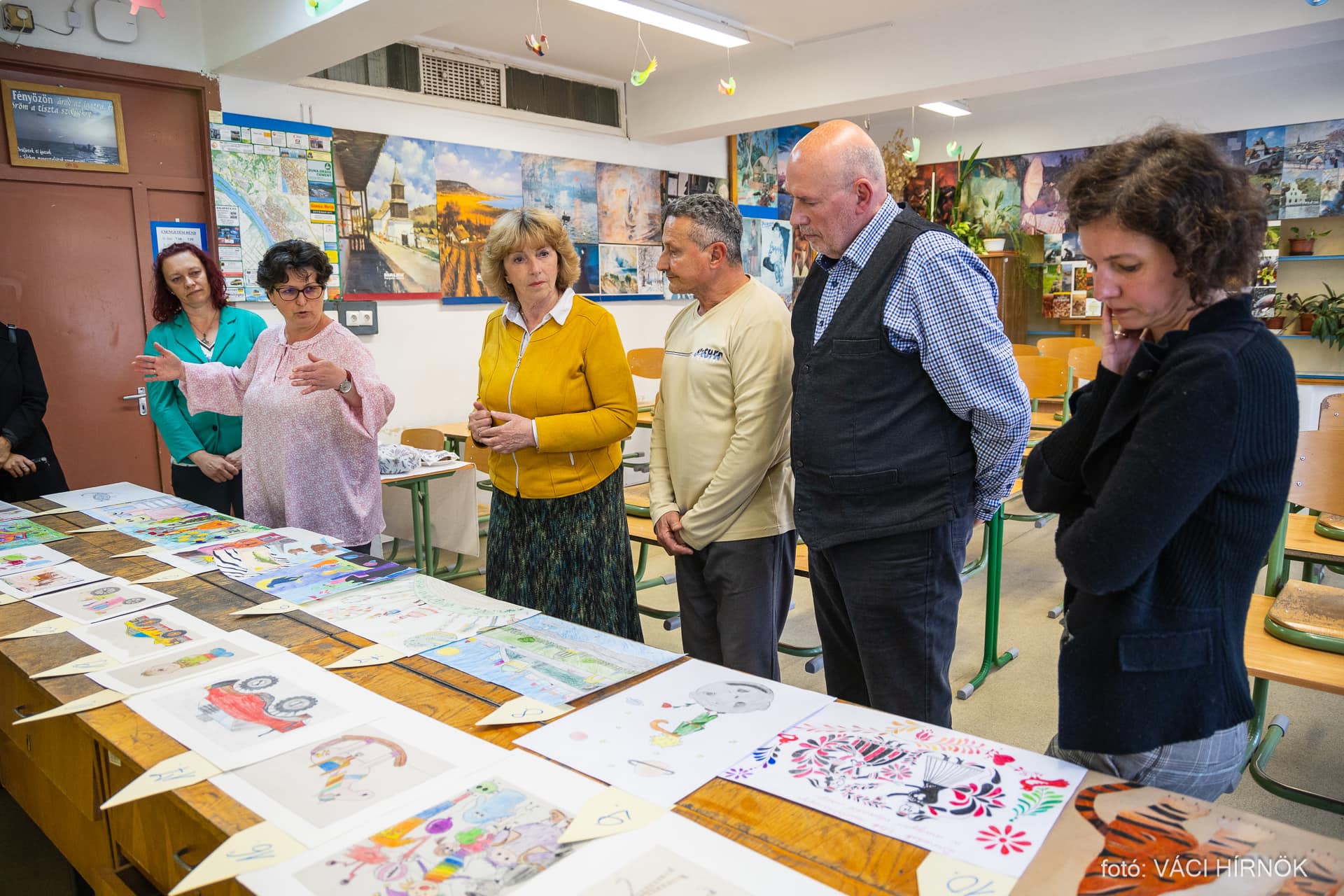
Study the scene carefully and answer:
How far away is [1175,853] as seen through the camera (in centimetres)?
86

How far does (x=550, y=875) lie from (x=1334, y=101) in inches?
319

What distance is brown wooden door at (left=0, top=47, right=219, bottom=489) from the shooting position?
12.8 feet

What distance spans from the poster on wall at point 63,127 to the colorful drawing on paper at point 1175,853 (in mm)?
4735

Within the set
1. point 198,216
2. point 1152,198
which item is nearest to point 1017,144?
point 198,216

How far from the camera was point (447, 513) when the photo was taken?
15.2 feet

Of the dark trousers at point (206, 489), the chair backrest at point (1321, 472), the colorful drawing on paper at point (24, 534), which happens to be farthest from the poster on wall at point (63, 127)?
the chair backrest at point (1321, 472)

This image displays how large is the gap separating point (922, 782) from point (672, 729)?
332 mm

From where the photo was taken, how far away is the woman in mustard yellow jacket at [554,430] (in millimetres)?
2215

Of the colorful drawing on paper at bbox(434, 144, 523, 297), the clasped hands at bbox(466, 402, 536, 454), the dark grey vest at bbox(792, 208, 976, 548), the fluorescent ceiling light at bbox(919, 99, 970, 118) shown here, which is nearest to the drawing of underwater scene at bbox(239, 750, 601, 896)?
the dark grey vest at bbox(792, 208, 976, 548)

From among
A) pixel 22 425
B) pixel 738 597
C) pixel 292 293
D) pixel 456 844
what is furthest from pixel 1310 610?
pixel 22 425

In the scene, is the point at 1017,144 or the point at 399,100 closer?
the point at 399,100

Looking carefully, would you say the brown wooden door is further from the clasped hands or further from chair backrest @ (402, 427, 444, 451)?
the clasped hands

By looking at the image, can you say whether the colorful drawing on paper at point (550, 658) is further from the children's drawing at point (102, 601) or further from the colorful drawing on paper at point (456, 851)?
the children's drawing at point (102, 601)

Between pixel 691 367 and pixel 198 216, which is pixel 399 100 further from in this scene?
pixel 691 367
